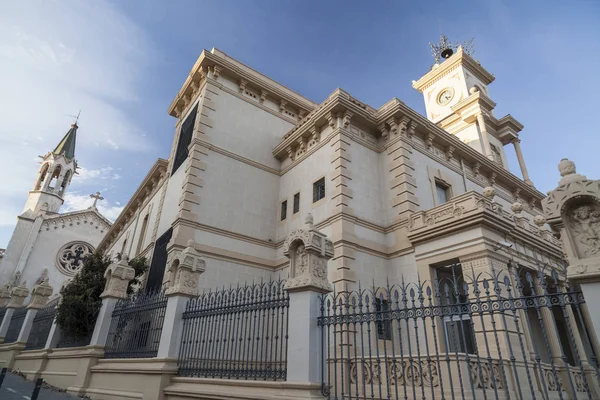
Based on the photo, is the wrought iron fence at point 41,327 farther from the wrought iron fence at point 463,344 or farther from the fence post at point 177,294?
the wrought iron fence at point 463,344

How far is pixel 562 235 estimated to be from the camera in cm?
446

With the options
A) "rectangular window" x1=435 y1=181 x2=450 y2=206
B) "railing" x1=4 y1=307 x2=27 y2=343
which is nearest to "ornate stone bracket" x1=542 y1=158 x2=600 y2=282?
"rectangular window" x1=435 y1=181 x2=450 y2=206

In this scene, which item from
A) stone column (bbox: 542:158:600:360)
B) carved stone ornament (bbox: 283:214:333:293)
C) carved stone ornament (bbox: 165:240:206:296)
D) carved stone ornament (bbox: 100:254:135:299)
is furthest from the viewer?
carved stone ornament (bbox: 100:254:135:299)

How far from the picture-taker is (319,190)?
15914mm

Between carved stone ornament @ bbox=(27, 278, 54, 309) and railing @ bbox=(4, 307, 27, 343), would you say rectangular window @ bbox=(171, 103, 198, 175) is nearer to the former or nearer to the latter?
carved stone ornament @ bbox=(27, 278, 54, 309)

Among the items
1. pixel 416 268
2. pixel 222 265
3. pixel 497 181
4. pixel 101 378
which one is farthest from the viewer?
pixel 497 181

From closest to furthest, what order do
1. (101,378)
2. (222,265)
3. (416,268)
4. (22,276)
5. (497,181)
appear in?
(101,378)
(416,268)
(222,265)
(497,181)
(22,276)

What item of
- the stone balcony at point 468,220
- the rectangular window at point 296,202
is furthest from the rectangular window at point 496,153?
the rectangular window at point 296,202

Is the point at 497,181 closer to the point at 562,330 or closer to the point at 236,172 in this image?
the point at 562,330

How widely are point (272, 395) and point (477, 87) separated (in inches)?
1117

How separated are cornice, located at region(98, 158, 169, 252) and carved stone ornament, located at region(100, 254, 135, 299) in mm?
9460

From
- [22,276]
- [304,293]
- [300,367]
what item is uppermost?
[22,276]

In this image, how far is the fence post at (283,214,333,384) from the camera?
6.13 metres

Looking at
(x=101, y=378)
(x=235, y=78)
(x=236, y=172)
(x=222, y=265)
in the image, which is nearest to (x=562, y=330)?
(x=222, y=265)
